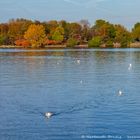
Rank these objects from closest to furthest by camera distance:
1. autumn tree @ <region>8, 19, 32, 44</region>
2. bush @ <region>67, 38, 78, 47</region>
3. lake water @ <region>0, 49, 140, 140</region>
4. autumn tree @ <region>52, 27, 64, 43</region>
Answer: lake water @ <region>0, 49, 140, 140</region> → bush @ <region>67, 38, 78, 47</region> → autumn tree @ <region>52, 27, 64, 43</region> → autumn tree @ <region>8, 19, 32, 44</region>

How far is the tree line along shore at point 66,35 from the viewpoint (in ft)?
448

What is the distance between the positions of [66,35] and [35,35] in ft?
39.6

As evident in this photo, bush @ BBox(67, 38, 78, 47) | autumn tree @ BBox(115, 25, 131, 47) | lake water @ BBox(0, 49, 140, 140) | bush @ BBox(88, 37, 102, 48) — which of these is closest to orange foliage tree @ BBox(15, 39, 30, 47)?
bush @ BBox(67, 38, 78, 47)

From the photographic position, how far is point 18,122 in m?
19.6

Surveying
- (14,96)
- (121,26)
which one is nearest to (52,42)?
(121,26)

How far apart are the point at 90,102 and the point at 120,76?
1452 centimetres

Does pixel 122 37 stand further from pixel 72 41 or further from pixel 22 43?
pixel 22 43

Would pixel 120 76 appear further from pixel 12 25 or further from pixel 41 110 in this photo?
pixel 12 25

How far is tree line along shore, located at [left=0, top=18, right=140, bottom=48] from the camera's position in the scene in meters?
136

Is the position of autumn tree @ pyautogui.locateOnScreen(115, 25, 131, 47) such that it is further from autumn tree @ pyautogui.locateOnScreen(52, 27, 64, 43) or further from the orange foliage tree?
the orange foliage tree

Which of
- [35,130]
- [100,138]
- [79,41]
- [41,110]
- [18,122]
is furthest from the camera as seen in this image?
[79,41]

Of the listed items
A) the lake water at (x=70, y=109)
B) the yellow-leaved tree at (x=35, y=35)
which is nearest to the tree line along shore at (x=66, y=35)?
the yellow-leaved tree at (x=35, y=35)

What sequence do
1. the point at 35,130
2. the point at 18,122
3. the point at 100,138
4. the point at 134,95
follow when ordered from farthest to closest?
the point at 134,95, the point at 18,122, the point at 35,130, the point at 100,138

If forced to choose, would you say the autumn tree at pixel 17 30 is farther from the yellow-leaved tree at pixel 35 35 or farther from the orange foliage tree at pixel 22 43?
the yellow-leaved tree at pixel 35 35
